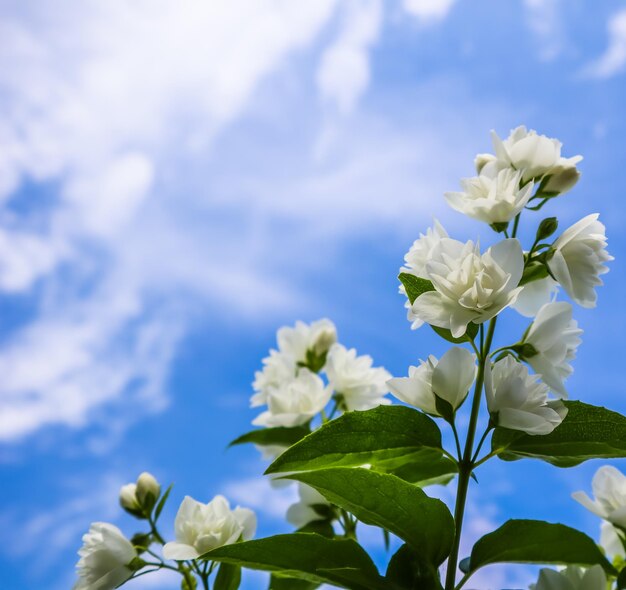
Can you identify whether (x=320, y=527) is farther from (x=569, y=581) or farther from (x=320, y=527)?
(x=569, y=581)

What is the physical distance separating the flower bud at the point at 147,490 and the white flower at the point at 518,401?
0.71 meters

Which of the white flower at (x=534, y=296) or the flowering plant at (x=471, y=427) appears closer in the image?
the flowering plant at (x=471, y=427)

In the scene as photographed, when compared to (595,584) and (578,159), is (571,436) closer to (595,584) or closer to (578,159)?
(595,584)

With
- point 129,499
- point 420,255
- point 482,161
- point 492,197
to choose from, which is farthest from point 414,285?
point 129,499

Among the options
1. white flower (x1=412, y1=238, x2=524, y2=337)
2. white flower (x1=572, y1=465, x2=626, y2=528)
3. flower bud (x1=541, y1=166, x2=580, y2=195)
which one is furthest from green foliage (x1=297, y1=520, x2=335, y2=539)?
flower bud (x1=541, y1=166, x2=580, y2=195)

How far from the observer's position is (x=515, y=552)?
88 centimetres

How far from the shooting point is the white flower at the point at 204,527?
1133 millimetres

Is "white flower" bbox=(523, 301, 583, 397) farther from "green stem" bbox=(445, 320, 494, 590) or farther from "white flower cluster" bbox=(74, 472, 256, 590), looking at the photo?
"white flower cluster" bbox=(74, 472, 256, 590)

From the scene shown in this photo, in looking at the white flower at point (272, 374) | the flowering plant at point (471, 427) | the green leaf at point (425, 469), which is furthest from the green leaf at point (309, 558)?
the white flower at point (272, 374)

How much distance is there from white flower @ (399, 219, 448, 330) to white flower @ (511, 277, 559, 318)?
0.18 m

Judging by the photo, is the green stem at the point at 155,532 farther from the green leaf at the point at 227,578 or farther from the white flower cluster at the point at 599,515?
the white flower cluster at the point at 599,515

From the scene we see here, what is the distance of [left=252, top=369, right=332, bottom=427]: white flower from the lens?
143 cm

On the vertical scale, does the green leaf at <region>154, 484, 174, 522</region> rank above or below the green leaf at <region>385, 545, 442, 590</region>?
above

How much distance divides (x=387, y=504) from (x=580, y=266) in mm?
413
